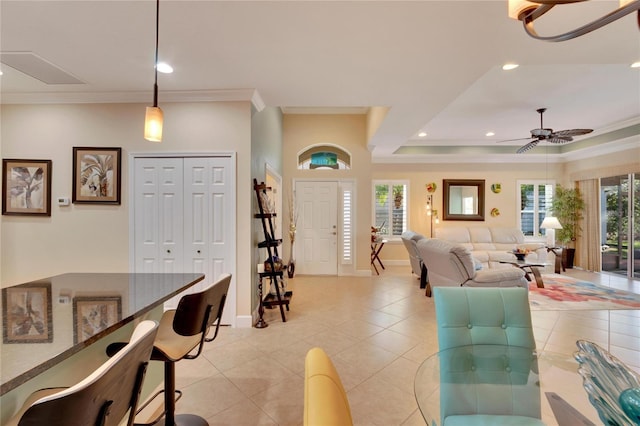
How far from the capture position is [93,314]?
1.19 metres

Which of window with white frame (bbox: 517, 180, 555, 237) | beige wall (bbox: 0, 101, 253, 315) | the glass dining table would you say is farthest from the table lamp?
beige wall (bbox: 0, 101, 253, 315)

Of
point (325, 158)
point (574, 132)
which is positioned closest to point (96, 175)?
point (325, 158)

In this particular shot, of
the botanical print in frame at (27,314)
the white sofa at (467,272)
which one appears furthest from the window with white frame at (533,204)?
the botanical print in frame at (27,314)

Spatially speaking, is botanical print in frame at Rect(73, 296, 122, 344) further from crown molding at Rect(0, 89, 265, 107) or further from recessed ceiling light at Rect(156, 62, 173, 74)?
crown molding at Rect(0, 89, 265, 107)

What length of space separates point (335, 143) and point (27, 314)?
17.4ft

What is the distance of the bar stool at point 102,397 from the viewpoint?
0.58m

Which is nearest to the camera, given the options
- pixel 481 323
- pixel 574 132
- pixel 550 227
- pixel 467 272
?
pixel 481 323

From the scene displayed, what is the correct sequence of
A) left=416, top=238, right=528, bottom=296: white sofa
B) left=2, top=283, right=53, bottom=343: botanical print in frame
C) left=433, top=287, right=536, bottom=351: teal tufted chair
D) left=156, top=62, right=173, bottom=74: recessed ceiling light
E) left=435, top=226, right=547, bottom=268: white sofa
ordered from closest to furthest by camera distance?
left=2, top=283, right=53, bottom=343: botanical print in frame < left=433, top=287, right=536, bottom=351: teal tufted chair < left=156, top=62, right=173, bottom=74: recessed ceiling light < left=416, top=238, right=528, bottom=296: white sofa < left=435, top=226, right=547, bottom=268: white sofa

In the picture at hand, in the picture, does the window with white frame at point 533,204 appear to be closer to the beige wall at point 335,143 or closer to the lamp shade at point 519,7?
the beige wall at point 335,143

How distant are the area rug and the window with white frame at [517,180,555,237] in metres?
2.20

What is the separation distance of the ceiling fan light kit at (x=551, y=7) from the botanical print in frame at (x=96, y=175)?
3.93 metres

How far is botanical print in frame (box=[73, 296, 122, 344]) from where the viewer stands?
1035 mm

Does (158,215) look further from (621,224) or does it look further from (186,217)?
(621,224)

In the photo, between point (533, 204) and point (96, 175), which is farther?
point (533, 204)
